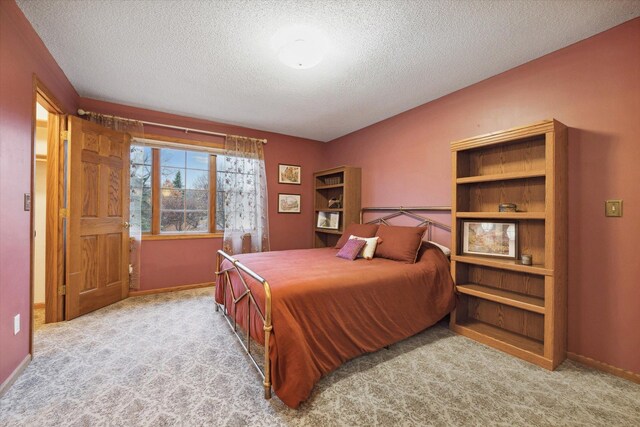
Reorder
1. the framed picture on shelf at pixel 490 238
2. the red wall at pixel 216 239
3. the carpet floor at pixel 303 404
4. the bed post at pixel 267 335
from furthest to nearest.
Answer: the red wall at pixel 216 239, the framed picture on shelf at pixel 490 238, the bed post at pixel 267 335, the carpet floor at pixel 303 404

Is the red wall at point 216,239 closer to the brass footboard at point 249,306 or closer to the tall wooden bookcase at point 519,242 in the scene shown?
the brass footboard at point 249,306

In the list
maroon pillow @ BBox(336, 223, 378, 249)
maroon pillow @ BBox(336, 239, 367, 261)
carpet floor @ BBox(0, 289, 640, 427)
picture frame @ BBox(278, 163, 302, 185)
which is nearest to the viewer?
carpet floor @ BBox(0, 289, 640, 427)

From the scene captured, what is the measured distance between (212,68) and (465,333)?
3.54m

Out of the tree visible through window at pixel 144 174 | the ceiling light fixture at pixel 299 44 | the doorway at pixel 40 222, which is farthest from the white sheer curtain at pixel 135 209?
the ceiling light fixture at pixel 299 44

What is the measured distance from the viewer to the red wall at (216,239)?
150 inches

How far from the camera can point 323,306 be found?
1979 millimetres

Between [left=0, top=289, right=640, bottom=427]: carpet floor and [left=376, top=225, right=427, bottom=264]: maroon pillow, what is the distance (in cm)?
81

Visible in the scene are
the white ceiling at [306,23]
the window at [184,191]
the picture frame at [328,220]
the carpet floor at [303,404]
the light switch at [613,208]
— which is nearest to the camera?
the carpet floor at [303,404]

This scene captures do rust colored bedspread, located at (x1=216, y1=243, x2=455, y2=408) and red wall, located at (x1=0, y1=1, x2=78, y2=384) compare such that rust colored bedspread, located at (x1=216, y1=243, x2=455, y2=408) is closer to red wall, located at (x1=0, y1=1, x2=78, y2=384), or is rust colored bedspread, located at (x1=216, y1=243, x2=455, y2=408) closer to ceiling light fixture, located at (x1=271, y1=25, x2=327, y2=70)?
red wall, located at (x1=0, y1=1, x2=78, y2=384)

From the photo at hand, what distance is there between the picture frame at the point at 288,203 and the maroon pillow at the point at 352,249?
6.40 ft

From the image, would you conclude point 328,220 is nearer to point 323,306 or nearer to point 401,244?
point 401,244

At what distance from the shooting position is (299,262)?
9.16 feet

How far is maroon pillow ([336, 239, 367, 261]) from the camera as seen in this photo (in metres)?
3.04

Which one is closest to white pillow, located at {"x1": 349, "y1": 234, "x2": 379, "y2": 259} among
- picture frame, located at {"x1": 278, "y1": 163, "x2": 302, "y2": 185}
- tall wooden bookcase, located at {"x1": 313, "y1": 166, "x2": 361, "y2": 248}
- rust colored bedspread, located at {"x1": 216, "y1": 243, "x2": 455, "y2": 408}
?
rust colored bedspread, located at {"x1": 216, "y1": 243, "x2": 455, "y2": 408}
